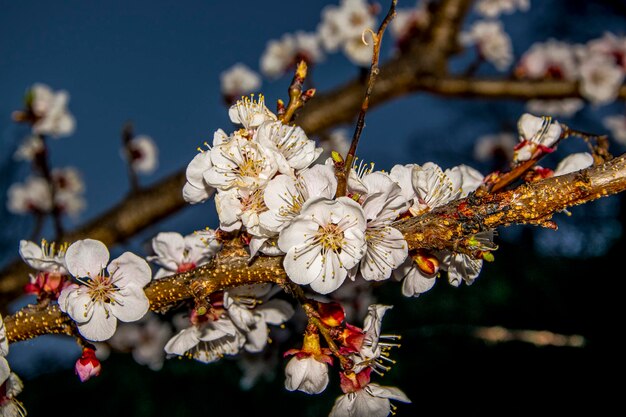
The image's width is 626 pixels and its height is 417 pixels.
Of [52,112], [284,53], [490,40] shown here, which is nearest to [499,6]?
[490,40]

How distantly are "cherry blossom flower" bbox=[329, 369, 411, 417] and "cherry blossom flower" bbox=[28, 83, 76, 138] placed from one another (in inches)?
87.7

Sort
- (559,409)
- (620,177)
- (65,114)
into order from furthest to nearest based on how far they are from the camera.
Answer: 1. (65,114)
2. (559,409)
3. (620,177)

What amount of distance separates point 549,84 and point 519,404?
1.29m

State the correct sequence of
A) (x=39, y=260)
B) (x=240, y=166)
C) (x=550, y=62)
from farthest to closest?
(x=550, y=62)
(x=39, y=260)
(x=240, y=166)

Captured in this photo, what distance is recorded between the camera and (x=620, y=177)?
0.67 metres

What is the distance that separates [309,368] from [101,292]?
0.33 m

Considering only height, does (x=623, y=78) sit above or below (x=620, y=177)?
above

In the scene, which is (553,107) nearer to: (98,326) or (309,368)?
(309,368)

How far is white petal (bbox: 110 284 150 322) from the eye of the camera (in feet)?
2.58

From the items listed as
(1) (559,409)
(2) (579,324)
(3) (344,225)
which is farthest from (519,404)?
(3) (344,225)

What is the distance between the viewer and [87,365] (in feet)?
2.75

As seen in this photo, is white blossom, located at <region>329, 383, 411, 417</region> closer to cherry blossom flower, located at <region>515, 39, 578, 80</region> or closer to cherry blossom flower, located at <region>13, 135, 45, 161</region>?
cherry blossom flower, located at <region>13, 135, 45, 161</region>

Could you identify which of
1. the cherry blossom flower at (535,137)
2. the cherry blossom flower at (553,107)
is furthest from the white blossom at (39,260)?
the cherry blossom flower at (553,107)

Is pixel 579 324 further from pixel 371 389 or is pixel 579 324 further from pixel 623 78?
pixel 371 389
